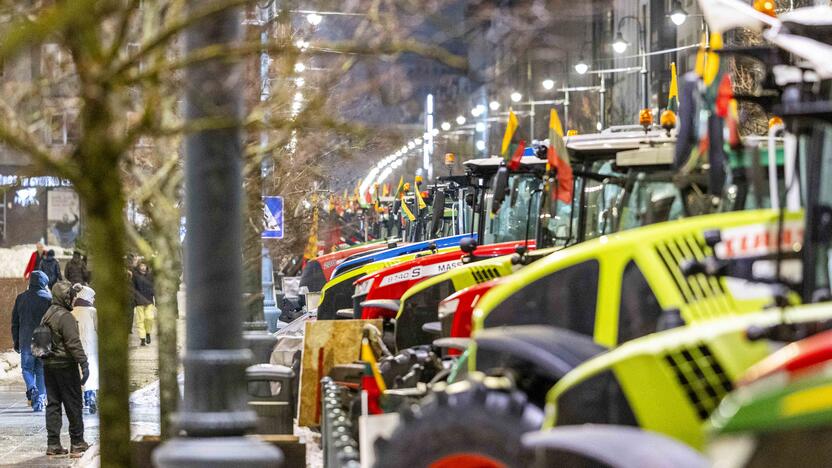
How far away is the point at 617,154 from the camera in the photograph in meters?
12.2

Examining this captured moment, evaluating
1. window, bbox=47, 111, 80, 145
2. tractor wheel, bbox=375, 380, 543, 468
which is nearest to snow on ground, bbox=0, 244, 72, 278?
window, bbox=47, 111, 80, 145

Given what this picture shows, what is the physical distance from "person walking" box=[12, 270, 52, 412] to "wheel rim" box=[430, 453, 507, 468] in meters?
14.1

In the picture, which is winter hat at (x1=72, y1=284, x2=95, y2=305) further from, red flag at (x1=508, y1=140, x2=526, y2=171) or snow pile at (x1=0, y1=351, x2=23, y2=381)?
red flag at (x1=508, y1=140, x2=526, y2=171)

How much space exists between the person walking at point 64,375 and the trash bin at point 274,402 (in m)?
3.20

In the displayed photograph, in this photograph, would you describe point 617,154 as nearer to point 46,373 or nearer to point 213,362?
point 213,362

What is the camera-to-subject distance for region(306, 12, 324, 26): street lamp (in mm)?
8008

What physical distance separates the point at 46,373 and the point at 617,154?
26.1 ft

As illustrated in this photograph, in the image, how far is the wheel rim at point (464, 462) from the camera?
6.99 metres

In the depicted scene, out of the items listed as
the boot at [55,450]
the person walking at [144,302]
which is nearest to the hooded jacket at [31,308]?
the boot at [55,450]

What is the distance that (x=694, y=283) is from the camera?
8.26 m

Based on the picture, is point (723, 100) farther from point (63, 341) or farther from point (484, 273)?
point (63, 341)

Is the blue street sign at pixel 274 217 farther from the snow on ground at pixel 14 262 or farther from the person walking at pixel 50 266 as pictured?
the snow on ground at pixel 14 262

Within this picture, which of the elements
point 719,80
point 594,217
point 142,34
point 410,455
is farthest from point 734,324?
point 594,217

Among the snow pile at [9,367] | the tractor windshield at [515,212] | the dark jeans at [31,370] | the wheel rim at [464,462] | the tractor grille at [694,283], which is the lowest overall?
the snow pile at [9,367]
